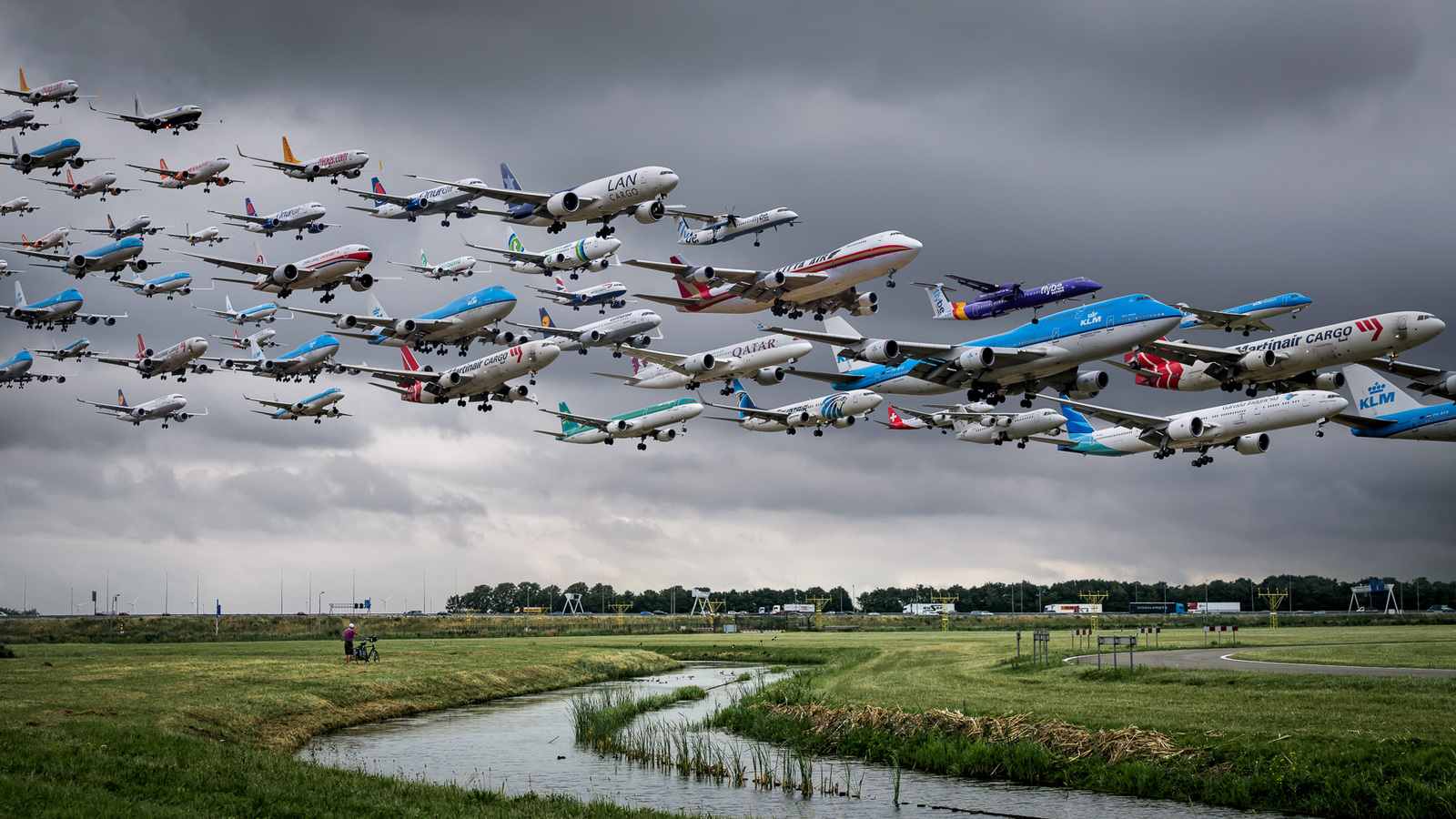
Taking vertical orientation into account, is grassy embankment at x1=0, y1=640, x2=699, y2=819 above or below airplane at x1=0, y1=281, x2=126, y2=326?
below

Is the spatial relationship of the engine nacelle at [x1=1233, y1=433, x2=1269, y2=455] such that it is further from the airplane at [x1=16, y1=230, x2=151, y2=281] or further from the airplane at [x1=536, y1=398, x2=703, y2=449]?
the airplane at [x1=16, y1=230, x2=151, y2=281]

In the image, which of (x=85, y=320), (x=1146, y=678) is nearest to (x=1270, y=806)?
(x=1146, y=678)

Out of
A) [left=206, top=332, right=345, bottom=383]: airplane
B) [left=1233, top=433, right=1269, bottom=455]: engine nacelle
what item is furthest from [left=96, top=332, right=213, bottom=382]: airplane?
[left=1233, top=433, right=1269, bottom=455]: engine nacelle

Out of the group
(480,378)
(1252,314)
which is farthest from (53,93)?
(1252,314)

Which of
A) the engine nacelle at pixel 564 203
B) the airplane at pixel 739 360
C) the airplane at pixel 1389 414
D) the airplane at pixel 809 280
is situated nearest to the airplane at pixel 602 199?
the engine nacelle at pixel 564 203

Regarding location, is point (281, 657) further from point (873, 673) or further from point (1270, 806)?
point (1270, 806)
